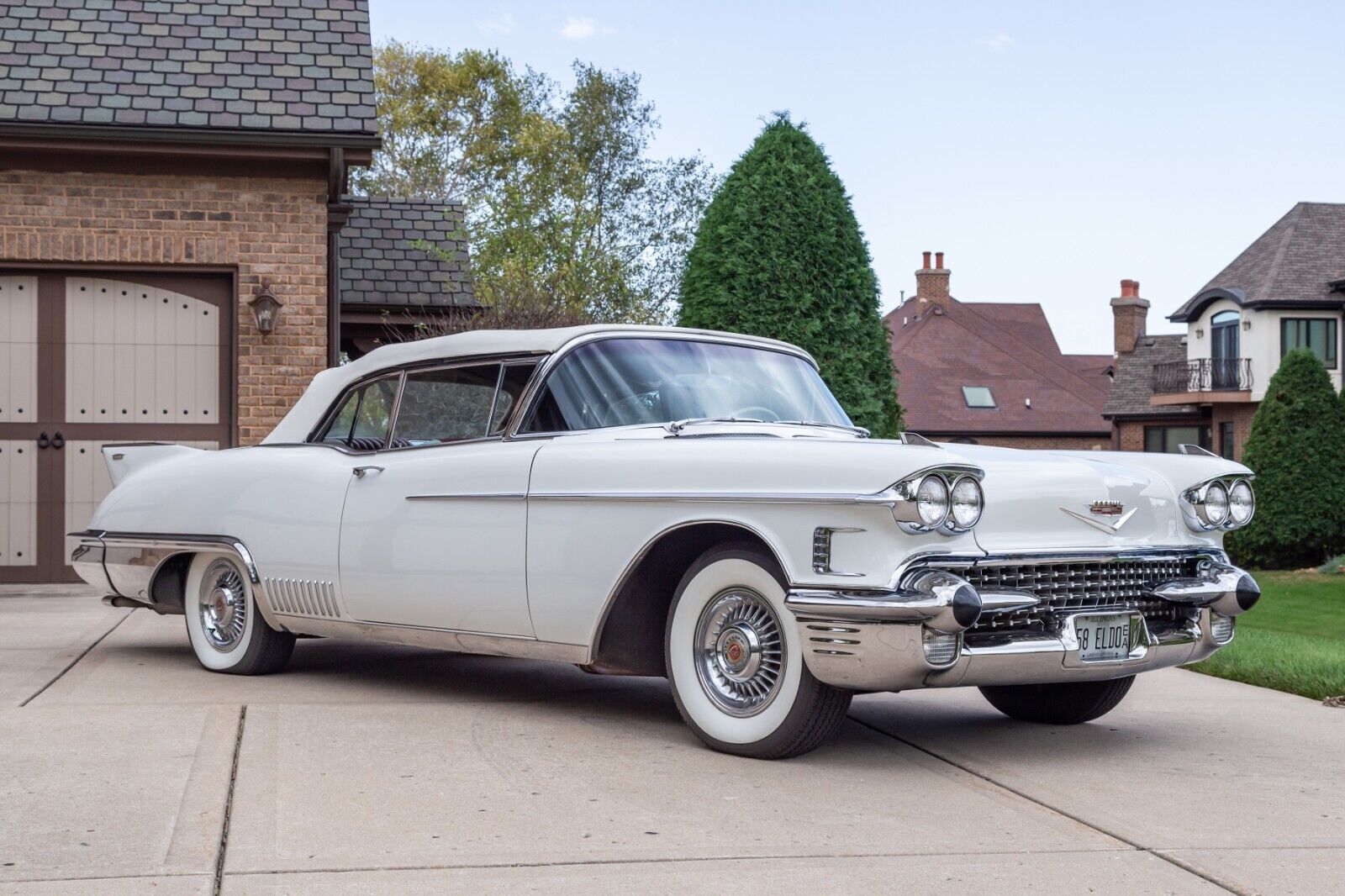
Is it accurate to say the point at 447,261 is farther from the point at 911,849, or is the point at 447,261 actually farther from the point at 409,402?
the point at 911,849

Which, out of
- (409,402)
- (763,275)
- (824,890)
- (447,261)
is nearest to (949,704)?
(409,402)

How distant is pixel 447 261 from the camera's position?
52.7ft

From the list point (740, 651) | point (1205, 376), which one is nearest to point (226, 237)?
point (740, 651)

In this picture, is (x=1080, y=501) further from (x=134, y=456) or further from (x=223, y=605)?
(x=134, y=456)

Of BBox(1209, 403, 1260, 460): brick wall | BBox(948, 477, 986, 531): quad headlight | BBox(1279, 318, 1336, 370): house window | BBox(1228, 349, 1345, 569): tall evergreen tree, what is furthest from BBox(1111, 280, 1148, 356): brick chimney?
BBox(948, 477, 986, 531): quad headlight

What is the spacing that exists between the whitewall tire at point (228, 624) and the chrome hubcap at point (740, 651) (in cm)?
263

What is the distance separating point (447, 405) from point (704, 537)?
1622 mm

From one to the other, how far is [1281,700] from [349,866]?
485 cm

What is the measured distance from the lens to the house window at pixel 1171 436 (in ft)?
149

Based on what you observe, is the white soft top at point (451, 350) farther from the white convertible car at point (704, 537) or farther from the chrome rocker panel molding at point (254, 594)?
the chrome rocker panel molding at point (254, 594)

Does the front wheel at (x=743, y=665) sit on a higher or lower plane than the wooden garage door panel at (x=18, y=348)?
lower

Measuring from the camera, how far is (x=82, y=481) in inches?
471

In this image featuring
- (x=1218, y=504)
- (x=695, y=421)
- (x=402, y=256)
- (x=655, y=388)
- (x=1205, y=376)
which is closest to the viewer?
(x=1218, y=504)

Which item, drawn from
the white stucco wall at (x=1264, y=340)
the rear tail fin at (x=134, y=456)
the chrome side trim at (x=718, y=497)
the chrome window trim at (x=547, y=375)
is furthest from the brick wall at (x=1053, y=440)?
the chrome side trim at (x=718, y=497)
